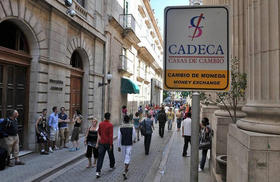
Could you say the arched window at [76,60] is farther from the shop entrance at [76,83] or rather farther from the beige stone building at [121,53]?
the beige stone building at [121,53]

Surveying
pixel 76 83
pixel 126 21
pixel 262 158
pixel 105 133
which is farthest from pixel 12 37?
pixel 126 21

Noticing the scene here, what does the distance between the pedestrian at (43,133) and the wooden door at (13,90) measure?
2.83 ft

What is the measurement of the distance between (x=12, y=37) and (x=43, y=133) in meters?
4.13

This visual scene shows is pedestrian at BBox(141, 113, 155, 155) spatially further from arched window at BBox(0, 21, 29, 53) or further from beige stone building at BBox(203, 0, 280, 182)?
beige stone building at BBox(203, 0, 280, 182)

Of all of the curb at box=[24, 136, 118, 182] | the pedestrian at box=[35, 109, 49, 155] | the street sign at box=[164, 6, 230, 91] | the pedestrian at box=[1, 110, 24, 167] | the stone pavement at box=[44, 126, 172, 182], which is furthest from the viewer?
the pedestrian at box=[35, 109, 49, 155]

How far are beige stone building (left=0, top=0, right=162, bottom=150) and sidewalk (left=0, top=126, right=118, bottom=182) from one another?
44.2 inches

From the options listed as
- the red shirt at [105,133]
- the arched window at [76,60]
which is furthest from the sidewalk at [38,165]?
the arched window at [76,60]

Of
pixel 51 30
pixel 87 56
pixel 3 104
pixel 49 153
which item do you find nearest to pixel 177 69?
pixel 3 104

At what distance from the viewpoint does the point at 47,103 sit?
10.1 meters

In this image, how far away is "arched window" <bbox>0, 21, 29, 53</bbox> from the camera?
340 inches

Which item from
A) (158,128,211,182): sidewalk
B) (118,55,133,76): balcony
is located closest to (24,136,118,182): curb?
(158,128,211,182): sidewalk

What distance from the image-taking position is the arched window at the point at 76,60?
13531mm

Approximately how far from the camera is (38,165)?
7754mm

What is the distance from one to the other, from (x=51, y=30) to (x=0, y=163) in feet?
20.2
